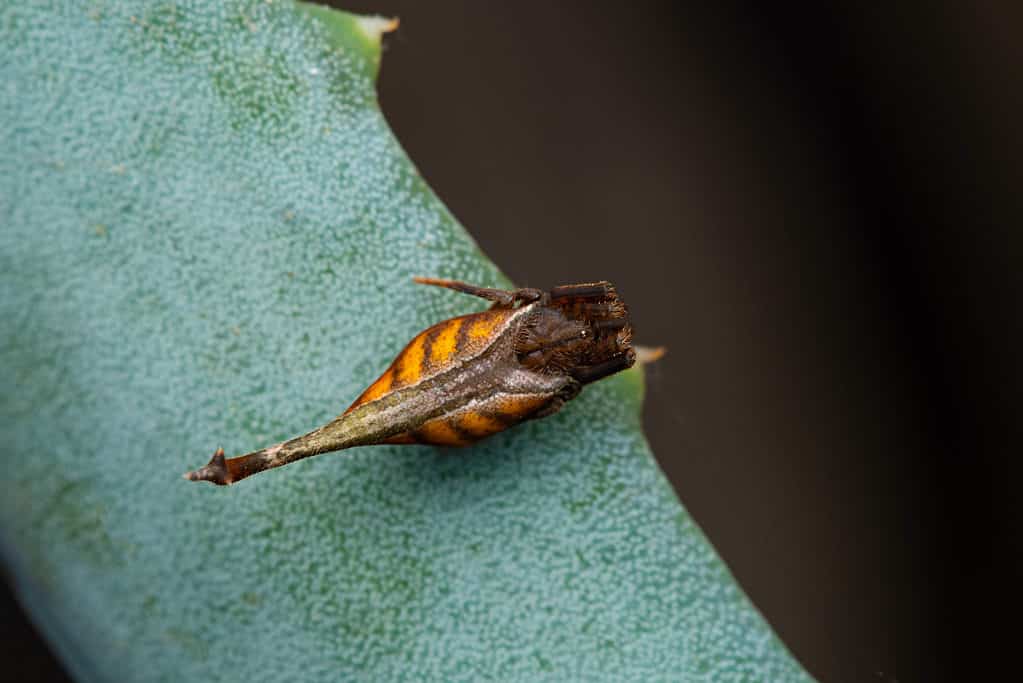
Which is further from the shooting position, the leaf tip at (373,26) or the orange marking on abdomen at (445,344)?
the leaf tip at (373,26)

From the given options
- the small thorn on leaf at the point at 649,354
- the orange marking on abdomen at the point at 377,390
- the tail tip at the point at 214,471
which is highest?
the tail tip at the point at 214,471

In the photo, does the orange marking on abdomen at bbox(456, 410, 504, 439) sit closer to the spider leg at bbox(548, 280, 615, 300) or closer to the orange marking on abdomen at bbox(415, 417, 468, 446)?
the orange marking on abdomen at bbox(415, 417, 468, 446)

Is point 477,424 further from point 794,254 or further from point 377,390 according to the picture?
point 794,254

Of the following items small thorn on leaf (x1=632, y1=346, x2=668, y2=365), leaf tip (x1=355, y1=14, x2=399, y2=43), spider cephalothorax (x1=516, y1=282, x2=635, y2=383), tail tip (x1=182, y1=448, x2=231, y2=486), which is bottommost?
small thorn on leaf (x1=632, y1=346, x2=668, y2=365)

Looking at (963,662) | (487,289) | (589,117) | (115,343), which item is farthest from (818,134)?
(115,343)

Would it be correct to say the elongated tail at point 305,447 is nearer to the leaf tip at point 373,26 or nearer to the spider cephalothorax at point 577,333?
the spider cephalothorax at point 577,333

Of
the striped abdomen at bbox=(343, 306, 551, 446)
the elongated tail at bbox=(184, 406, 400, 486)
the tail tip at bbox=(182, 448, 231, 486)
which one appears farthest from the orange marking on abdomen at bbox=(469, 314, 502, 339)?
the tail tip at bbox=(182, 448, 231, 486)

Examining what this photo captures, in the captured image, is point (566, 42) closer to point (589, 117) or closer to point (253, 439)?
point (589, 117)

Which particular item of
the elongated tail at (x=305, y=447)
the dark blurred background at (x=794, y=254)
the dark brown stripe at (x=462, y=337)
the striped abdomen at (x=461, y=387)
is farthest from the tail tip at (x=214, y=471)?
the dark blurred background at (x=794, y=254)
